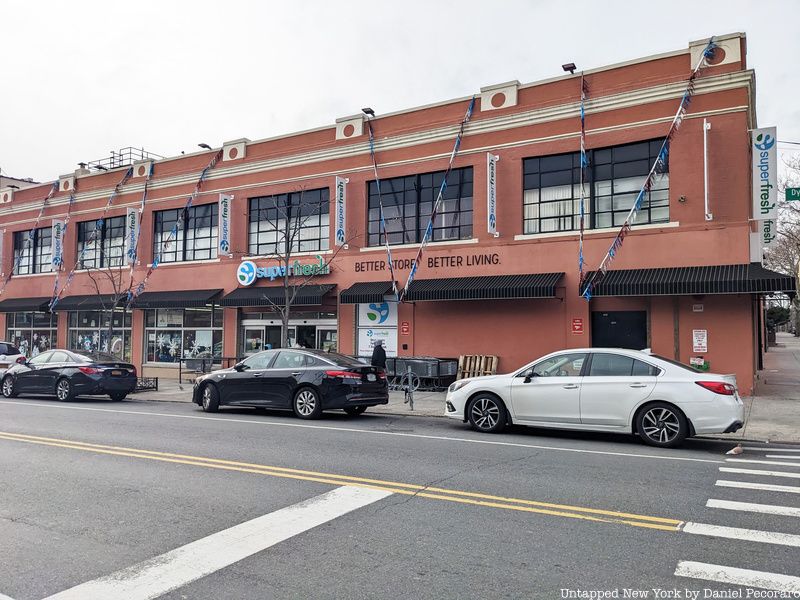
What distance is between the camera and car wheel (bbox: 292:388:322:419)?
1277cm

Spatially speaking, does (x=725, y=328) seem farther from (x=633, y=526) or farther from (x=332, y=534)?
(x=332, y=534)

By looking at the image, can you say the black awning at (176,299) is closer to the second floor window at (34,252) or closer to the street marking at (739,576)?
the second floor window at (34,252)

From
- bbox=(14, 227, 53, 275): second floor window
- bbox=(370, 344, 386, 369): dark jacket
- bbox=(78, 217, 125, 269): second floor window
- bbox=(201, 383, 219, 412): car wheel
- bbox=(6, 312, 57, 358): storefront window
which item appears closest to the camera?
bbox=(201, 383, 219, 412): car wheel

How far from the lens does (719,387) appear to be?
9.38 meters

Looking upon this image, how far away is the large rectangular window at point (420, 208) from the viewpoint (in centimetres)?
2012

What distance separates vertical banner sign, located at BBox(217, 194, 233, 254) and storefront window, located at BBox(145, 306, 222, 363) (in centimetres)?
242

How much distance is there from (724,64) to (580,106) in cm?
368

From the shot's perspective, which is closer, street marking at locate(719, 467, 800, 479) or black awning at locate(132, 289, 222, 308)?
street marking at locate(719, 467, 800, 479)

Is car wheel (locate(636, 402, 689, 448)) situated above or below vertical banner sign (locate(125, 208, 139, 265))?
below

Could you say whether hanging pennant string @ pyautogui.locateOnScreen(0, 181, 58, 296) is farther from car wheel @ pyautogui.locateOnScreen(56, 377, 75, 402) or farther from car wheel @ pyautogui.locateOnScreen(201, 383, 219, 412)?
car wheel @ pyautogui.locateOnScreen(201, 383, 219, 412)

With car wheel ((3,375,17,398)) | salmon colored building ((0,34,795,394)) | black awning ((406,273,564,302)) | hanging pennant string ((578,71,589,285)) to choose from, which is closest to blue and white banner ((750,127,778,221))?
salmon colored building ((0,34,795,394))

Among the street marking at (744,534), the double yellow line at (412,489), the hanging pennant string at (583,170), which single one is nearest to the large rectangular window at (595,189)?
the hanging pennant string at (583,170)

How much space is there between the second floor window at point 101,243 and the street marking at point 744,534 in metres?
26.7

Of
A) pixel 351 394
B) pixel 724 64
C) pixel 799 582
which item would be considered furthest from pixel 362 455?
pixel 724 64
